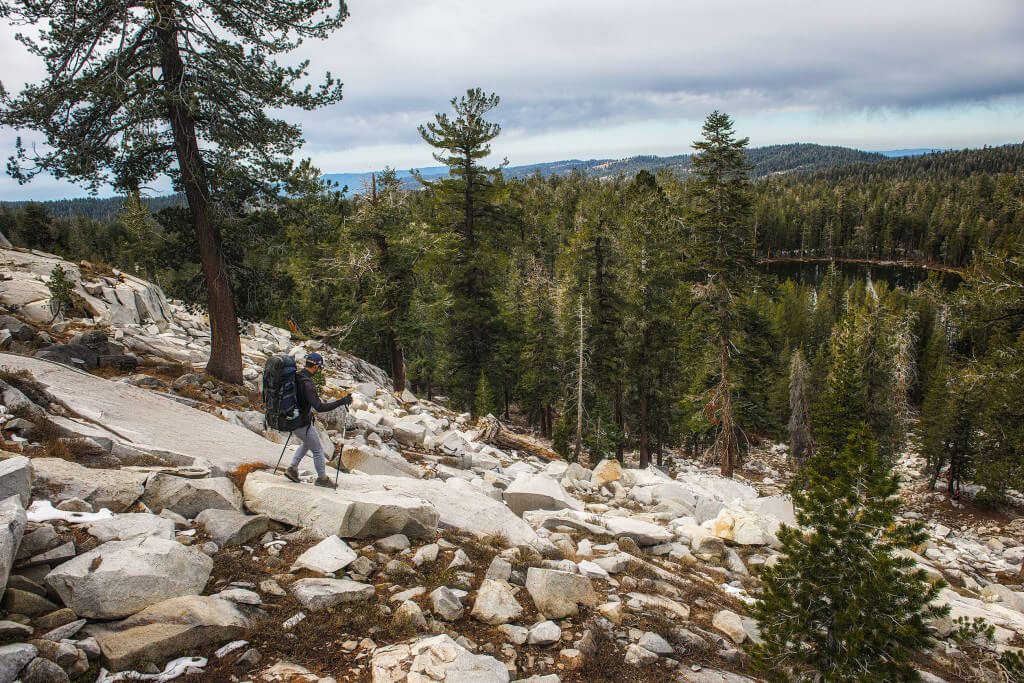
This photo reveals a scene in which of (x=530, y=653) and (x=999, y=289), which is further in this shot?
(x=999, y=289)

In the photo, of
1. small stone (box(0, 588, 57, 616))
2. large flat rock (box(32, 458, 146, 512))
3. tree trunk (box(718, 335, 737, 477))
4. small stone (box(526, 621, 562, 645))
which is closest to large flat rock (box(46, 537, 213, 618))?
small stone (box(0, 588, 57, 616))

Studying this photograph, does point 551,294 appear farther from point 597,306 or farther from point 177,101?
point 177,101

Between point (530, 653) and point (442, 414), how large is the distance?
15664 mm

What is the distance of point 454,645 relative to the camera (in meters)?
4.58

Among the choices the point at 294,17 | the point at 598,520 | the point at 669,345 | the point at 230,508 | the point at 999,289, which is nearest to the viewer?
the point at 230,508

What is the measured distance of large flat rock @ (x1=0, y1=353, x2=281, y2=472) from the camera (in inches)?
315

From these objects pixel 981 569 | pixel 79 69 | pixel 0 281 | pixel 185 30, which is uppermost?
pixel 185 30

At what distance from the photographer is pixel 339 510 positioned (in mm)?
6570

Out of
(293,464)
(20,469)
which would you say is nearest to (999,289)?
(293,464)

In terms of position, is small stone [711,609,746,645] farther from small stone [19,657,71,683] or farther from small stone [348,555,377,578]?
small stone [19,657,71,683]

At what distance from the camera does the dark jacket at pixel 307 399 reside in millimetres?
7125

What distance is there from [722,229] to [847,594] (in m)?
18.5

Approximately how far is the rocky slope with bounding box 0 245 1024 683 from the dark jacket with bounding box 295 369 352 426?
3.45ft

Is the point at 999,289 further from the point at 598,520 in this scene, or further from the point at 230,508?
the point at 230,508
